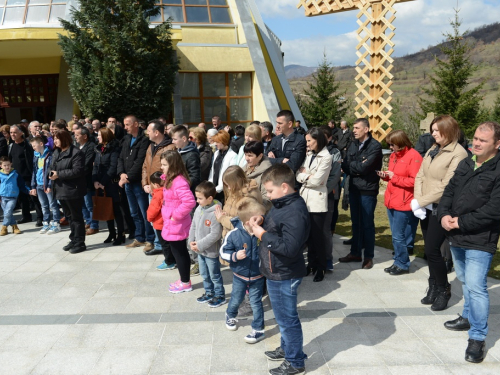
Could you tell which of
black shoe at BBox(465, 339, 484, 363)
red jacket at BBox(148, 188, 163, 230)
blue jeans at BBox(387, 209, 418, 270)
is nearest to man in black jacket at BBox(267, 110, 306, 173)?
blue jeans at BBox(387, 209, 418, 270)

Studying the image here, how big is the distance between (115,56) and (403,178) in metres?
10.1

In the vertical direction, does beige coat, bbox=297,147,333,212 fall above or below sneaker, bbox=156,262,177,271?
above

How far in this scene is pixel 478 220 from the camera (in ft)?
12.0

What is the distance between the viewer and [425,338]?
4.12 m

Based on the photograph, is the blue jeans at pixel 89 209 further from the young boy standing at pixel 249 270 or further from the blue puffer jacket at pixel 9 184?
the young boy standing at pixel 249 270

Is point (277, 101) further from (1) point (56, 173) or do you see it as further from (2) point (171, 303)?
(2) point (171, 303)

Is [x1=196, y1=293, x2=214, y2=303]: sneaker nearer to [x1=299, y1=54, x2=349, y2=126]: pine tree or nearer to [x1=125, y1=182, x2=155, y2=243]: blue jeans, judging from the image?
[x1=125, y1=182, x2=155, y2=243]: blue jeans

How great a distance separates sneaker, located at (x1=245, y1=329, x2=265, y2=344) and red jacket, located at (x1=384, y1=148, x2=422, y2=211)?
2.64 metres

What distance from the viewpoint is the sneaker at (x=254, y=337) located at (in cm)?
406

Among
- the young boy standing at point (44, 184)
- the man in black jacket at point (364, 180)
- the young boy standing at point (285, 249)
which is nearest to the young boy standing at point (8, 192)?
the young boy standing at point (44, 184)

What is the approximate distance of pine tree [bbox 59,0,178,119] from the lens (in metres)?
12.8

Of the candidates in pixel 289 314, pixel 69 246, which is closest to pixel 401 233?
pixel 289 314

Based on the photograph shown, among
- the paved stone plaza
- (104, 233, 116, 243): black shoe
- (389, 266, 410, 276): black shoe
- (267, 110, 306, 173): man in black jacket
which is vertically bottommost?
the paved stone plaza

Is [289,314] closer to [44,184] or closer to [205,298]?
[205,298]
